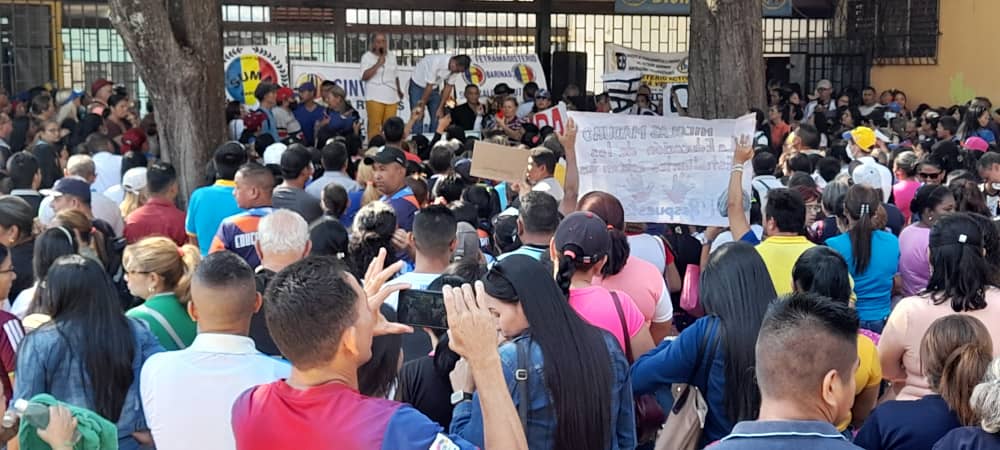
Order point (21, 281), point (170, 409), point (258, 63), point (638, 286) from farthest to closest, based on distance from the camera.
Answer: point (258, 63) → point (21, 281) → point (638, 286) → point (170, 409)

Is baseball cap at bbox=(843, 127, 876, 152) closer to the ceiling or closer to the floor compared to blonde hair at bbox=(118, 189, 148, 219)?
closer to the ceiling

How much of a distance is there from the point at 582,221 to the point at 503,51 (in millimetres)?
13906

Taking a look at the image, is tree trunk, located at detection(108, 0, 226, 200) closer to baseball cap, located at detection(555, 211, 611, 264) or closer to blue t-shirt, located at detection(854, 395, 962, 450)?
baseball cap, located at detection(555, 211, 611, 264)

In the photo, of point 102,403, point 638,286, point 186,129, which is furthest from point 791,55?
point 102,403

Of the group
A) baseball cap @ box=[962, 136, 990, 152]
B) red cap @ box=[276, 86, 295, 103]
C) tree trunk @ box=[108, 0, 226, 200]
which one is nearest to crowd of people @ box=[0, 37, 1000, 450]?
tree trunk @ box=[108, 0, 226, 200]

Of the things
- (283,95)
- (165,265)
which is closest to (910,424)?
(165,265)

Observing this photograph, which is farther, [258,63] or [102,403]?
[258,63]

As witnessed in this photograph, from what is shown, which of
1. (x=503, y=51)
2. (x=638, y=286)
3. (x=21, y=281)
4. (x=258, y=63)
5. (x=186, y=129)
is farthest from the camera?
(x=503, y=51)

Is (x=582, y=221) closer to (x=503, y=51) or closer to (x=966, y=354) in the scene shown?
(x=966, y=354)

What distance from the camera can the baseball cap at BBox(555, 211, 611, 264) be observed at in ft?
14.0

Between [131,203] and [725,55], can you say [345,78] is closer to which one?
[725,55]

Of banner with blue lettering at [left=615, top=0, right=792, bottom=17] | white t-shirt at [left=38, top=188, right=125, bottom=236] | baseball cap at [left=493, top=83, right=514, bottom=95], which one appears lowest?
white t-shirt at [left=38, top=188, right=125, bottom=236]

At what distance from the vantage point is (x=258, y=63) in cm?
1451

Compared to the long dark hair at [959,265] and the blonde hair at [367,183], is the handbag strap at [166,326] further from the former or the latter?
the blonde hair at [367,183]
